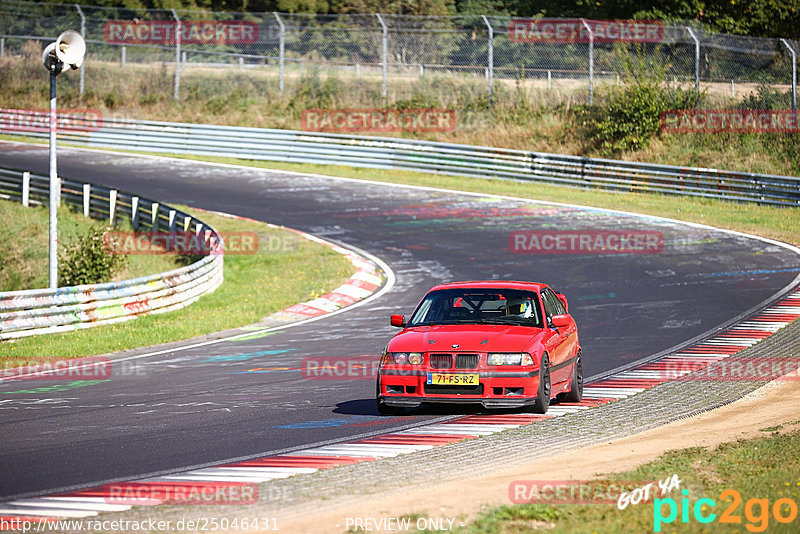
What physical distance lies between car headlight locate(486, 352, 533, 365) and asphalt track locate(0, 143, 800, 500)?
1000 mm

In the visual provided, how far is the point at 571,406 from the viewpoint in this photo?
1148cm

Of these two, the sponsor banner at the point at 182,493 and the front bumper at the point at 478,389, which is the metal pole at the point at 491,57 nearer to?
the front bumper at the point at 478,389

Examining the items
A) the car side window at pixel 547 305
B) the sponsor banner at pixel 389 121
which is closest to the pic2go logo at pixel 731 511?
the car side window at pixel 547 305

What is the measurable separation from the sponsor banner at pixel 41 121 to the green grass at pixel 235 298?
13917 millimetres

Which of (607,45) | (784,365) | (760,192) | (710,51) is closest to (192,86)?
(607,45)

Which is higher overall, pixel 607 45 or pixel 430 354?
pixel 607 45

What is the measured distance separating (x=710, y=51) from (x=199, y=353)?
24.8m

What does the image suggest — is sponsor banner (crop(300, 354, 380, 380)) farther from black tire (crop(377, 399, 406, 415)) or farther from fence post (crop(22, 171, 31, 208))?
fence post (crop(22, 171, 31, 208))

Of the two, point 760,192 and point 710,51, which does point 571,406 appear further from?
point 710,51

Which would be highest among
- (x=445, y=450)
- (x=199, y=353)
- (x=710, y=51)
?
(x=710, y=51)

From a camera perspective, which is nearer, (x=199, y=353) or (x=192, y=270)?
(x=199, y=353)

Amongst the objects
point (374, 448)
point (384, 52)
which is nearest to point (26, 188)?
point (384, 52)

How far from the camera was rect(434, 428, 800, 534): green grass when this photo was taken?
21.0ft

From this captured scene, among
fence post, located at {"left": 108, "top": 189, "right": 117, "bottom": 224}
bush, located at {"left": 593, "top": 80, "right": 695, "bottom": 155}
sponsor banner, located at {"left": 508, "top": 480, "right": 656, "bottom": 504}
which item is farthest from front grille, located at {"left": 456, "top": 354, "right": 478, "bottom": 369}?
bush, located at {"left": 593, "top": 80, "right": 695, "bottom": 155}
